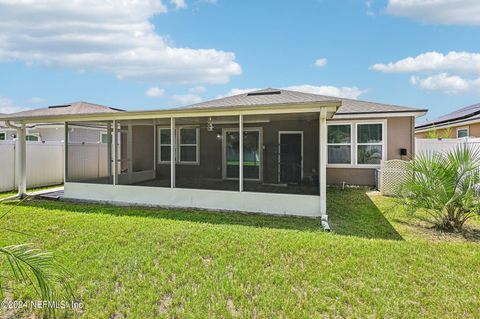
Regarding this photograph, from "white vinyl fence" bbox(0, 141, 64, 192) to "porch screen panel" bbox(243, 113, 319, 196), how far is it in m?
7.92

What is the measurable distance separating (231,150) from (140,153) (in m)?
4.01

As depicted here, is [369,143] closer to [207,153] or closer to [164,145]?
[207,153]

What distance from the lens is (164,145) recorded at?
1305 centimetres

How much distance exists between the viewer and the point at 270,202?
7297 millimetres

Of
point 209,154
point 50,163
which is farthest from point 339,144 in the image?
point 50,163

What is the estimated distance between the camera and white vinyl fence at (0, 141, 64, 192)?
1051 cm

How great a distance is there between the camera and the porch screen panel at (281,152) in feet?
38.2

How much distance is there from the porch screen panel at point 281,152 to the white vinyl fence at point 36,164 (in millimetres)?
7918

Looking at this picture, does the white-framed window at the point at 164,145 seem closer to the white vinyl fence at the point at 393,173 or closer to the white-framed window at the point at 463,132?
the white vinyl fence at the point at 393,173

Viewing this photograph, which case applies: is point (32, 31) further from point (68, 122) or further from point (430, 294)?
point (430, 294)

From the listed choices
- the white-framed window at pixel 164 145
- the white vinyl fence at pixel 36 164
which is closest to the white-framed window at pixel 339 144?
the white-framed window at pixel 164 145

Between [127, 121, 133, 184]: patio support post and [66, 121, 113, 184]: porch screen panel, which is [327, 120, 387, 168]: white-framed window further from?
[66, 121, 113, 184]: porch screen panel

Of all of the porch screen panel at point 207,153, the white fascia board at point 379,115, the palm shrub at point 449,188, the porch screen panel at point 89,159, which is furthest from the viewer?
the porch screen panel at point 207,153

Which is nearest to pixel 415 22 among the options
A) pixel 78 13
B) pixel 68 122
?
pixel 78 13
